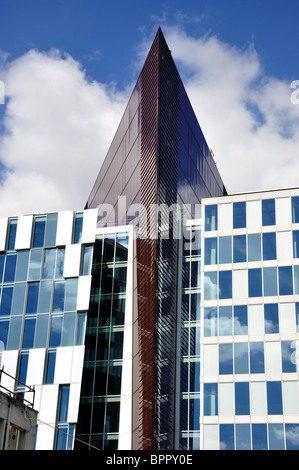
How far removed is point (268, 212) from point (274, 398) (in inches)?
583

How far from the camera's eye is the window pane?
59188 mm

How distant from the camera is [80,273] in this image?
59.6m

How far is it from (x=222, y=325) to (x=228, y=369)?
347 cm

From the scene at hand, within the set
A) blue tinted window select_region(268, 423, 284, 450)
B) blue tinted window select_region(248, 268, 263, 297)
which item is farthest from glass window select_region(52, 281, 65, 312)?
blue tinted window select_region(268, 423, 284, 450)

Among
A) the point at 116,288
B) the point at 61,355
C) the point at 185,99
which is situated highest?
the point at 185,99

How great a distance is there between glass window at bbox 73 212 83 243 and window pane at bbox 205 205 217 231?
1060 centimetres

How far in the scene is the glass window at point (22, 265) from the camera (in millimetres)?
61219

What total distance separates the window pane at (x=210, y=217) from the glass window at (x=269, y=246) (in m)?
4.27

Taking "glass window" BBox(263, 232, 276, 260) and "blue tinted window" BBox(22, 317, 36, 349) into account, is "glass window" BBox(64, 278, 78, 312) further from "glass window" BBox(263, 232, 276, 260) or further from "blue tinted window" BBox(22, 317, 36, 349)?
"glass window" BBox(263, 232, 276, 260)

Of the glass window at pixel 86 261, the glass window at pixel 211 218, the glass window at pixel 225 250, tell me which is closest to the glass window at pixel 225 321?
the glass window at pixel 225 250

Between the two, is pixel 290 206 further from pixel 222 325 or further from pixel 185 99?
pixel 185 99

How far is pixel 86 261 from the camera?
197ft

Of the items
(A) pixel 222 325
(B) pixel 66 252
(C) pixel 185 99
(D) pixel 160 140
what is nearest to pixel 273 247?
(A) pixel 222 325

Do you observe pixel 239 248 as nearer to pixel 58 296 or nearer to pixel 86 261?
pixel 86 261
